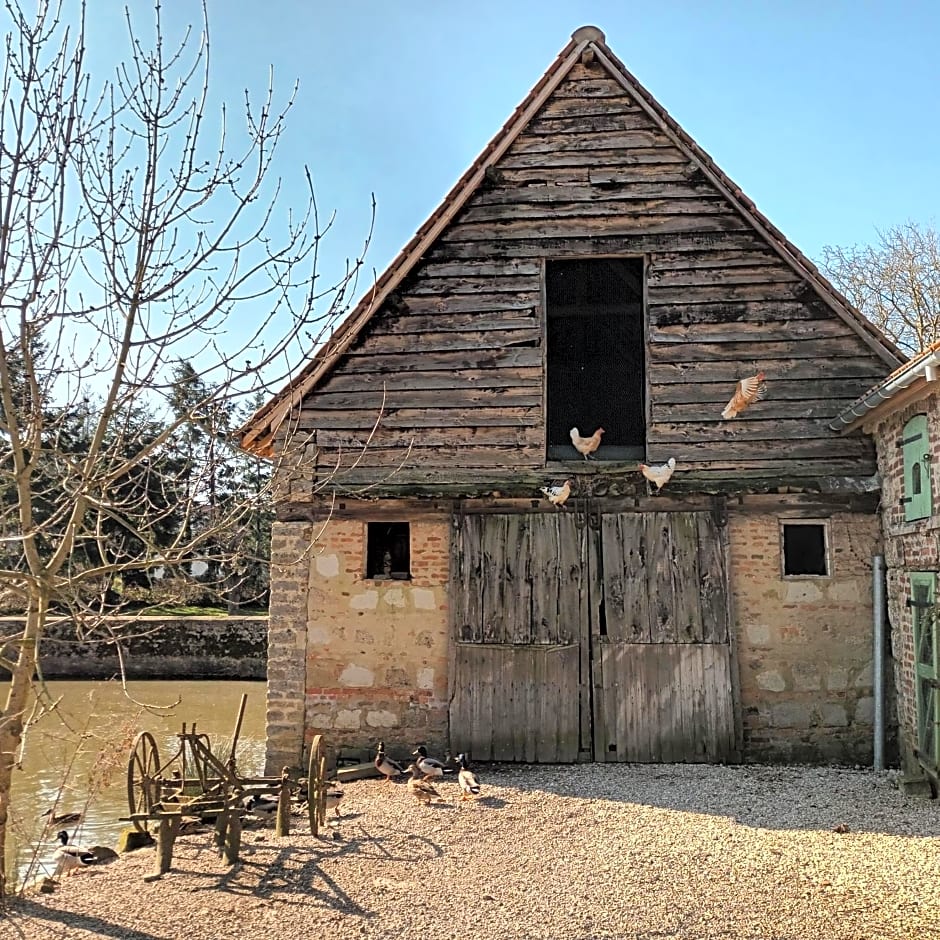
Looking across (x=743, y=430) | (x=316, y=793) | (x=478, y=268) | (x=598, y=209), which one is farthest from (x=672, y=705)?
(x=598, y=209)

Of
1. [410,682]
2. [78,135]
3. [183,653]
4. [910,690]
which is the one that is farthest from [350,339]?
[183,653]

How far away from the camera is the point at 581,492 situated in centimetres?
918

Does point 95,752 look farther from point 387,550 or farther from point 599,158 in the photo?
point 599,158

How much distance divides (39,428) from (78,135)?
5.65ft

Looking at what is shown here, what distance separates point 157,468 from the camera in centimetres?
565

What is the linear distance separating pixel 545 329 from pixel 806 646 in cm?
438

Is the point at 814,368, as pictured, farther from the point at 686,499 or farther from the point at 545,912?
the point at 545,912

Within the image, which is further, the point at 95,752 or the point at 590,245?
the point at 95,752

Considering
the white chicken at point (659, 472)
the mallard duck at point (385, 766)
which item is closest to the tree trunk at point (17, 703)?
the mallard duck at point (385, 766)

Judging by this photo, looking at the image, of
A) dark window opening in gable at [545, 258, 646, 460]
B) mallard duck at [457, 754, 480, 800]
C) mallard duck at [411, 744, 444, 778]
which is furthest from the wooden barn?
mallard duck at [457, 754, 480, 800]

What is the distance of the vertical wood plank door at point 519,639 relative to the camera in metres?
8.89

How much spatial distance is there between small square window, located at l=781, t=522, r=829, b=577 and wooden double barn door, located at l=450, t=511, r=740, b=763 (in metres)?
1.10

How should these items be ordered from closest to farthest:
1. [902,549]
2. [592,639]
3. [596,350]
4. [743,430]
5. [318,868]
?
[318,868]
[902,549]
[592,639]
[743,430]
[596,350]

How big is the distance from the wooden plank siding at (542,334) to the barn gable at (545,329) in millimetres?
16
